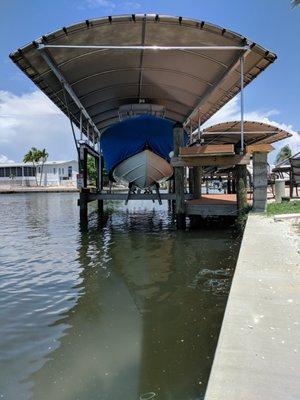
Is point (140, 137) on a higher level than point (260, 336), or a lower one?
higher

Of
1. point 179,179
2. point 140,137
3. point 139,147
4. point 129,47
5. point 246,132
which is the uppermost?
point 129,47

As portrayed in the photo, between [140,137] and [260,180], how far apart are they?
4.24 m

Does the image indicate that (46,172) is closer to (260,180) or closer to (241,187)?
(241,187)

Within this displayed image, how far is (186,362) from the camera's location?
3.46m

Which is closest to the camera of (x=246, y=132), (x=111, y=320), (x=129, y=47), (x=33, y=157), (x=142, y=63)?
(x=111, y=320)

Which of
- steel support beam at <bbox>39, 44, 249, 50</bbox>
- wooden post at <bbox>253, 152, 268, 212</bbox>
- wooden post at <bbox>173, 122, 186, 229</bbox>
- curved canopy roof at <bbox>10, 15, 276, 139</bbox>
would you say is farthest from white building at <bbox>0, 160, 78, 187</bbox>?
wooden post at <bbox>253, 152, 268, 212</bbox>

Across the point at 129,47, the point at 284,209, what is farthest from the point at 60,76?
the point at 284,209

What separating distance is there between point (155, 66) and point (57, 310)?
328 inches

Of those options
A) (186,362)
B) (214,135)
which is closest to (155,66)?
(214,135)

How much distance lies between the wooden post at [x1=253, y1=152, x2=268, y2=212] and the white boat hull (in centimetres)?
383

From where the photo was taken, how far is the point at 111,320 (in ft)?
15.1

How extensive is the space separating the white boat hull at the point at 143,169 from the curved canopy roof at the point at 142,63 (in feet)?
7.75

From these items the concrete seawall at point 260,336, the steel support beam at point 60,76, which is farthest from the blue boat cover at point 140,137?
the concrete seawall at point 260,336

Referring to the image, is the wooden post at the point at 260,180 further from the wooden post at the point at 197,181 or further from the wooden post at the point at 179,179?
the wooden post at the point at 197,181
